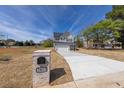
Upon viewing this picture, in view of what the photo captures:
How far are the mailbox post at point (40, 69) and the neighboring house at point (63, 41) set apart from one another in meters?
18.8

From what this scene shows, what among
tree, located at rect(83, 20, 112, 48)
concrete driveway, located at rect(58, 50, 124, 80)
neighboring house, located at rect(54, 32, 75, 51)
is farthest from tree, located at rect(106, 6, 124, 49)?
concrete driveway, located at rect(58, 50, 124, 80)

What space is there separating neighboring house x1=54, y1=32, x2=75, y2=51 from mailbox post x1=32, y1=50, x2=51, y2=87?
61.8ft

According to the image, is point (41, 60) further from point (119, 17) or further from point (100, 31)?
point (100, 31)

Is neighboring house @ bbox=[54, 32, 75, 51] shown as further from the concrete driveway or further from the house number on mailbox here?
the house number on mailbox

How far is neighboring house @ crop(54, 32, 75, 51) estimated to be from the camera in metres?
24.1

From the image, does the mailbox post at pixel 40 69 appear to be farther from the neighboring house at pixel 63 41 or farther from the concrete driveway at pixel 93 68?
the neighboring house at pixel 63 41

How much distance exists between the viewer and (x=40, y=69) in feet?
14.4

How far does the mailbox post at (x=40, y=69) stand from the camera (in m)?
4.36

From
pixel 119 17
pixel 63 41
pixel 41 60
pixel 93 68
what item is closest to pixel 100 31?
pixel 119 17

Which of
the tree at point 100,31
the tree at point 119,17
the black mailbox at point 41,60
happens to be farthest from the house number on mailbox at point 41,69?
the tree at point 100,31
